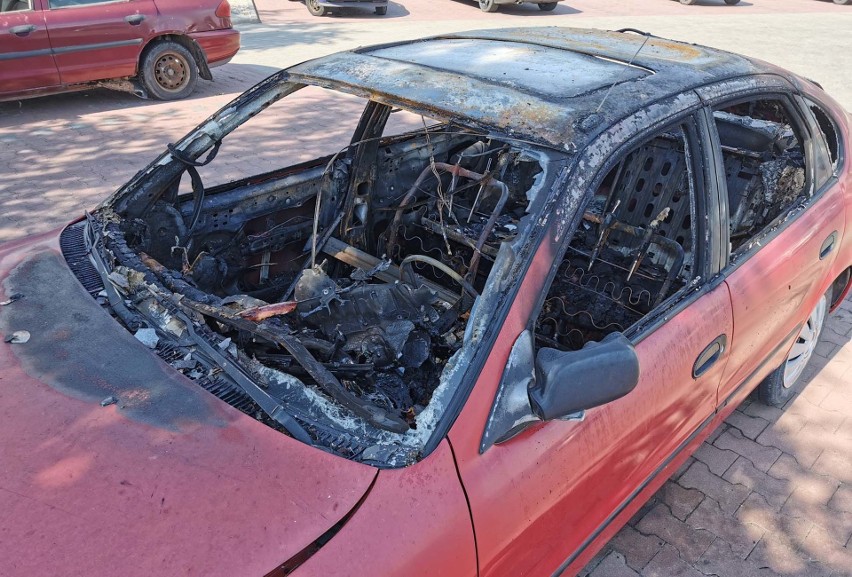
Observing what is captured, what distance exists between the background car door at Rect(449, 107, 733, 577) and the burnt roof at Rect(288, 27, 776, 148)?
0.24 m

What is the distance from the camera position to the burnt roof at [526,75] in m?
2.00

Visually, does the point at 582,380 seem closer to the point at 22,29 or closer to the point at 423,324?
the point at 423,324

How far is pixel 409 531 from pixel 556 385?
486 millimetres

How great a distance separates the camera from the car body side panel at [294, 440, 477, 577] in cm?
138

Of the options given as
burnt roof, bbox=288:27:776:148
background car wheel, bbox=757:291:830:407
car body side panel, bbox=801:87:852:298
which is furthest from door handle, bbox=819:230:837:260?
burnt roof, bbox=288:27:776:148

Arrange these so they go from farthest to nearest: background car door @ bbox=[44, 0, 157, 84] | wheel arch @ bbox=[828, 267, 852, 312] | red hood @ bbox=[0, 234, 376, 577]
→ 1. background car door @ bbox=[44, 0, 157, 84]
2. wheel arch @ bbox=[828, 267, 852, 312]
3. red hood @ bbox=[0, 234, 376, 577]

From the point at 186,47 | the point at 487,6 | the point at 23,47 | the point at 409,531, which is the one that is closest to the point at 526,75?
the point at 409,531

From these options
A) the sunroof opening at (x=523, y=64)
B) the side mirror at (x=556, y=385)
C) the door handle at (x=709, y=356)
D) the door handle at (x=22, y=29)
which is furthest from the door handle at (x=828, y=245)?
the door handle at (x=22, y=29)

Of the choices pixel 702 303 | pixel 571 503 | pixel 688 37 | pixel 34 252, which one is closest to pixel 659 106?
pixel 702 303

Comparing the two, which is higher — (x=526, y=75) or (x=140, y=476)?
(x=526, y=75)

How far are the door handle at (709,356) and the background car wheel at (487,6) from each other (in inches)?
524

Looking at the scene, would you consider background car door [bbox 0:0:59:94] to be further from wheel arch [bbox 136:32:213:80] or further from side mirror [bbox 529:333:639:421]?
side mirror [bbox 529:333:639:421]

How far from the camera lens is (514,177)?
3.34 metres

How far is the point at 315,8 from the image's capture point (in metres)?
13.3
